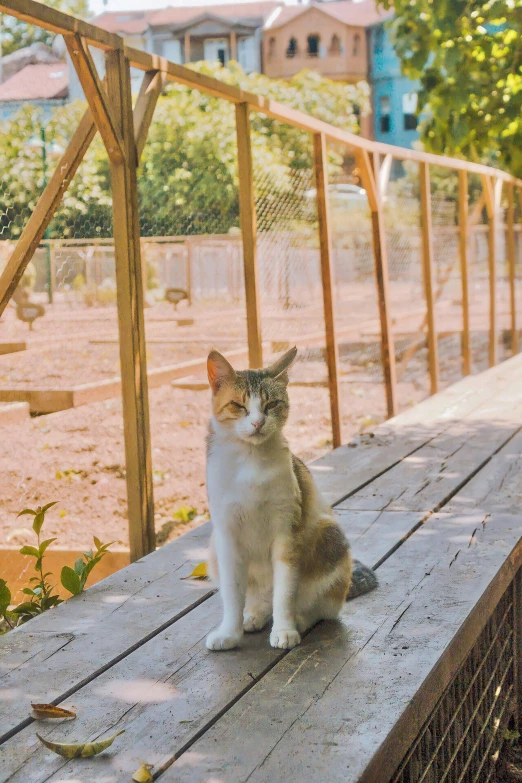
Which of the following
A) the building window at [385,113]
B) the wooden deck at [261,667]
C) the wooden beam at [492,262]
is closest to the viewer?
the wooden deck at [261,667]

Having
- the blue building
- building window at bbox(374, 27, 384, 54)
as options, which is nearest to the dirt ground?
the blue building

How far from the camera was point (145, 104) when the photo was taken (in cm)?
375

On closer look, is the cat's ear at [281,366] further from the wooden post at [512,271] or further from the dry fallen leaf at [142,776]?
the wooden post at [512,271]

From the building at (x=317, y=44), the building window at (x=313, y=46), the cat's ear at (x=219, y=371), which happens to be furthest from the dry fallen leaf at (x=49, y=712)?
the building window at (x=313, y=46)

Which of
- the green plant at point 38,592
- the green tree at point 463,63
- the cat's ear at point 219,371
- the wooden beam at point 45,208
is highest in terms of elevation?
the green tree at point 463,63

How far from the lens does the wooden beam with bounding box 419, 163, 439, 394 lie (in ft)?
27.0

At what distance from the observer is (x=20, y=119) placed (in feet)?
10.6

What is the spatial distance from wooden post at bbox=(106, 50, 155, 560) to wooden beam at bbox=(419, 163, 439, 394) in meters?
4.98

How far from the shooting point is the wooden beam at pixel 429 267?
324 inches

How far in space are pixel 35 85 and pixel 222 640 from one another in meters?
2.14

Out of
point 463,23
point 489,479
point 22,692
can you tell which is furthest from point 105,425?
point 463,23

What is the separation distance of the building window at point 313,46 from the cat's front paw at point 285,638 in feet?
179

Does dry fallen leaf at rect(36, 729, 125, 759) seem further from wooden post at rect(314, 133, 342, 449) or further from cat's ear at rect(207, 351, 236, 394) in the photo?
wooden post at rect(314, 133, 342, 449)

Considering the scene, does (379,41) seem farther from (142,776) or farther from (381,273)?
(142,776)
